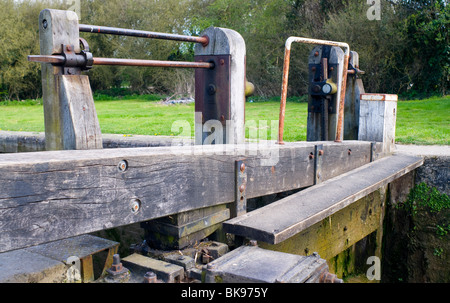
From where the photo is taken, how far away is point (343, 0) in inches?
762

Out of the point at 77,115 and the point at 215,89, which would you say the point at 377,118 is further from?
the point at 77,115

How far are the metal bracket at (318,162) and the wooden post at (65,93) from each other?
6.41 feet

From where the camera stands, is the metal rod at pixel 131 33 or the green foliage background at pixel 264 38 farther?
the green foliage background at pixel 264 38

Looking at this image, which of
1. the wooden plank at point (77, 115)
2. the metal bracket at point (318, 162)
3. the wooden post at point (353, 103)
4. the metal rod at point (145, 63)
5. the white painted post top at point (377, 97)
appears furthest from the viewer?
the wooden post at point (353, 103)

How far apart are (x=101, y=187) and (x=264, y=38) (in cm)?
2285

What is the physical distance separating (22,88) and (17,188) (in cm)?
2978

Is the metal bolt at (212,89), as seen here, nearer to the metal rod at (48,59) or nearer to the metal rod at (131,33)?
the metal rod at (131,33)

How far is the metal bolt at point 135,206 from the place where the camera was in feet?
6.74

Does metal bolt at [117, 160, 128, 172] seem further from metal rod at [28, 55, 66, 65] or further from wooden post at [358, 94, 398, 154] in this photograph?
wooden post at [358, 94, 398, 154]

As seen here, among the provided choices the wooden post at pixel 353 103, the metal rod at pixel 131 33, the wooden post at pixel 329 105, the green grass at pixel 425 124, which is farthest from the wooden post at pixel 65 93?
the green grass at pixel 425 124

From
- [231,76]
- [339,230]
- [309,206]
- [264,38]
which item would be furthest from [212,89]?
[264,38]

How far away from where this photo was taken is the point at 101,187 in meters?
1.91
